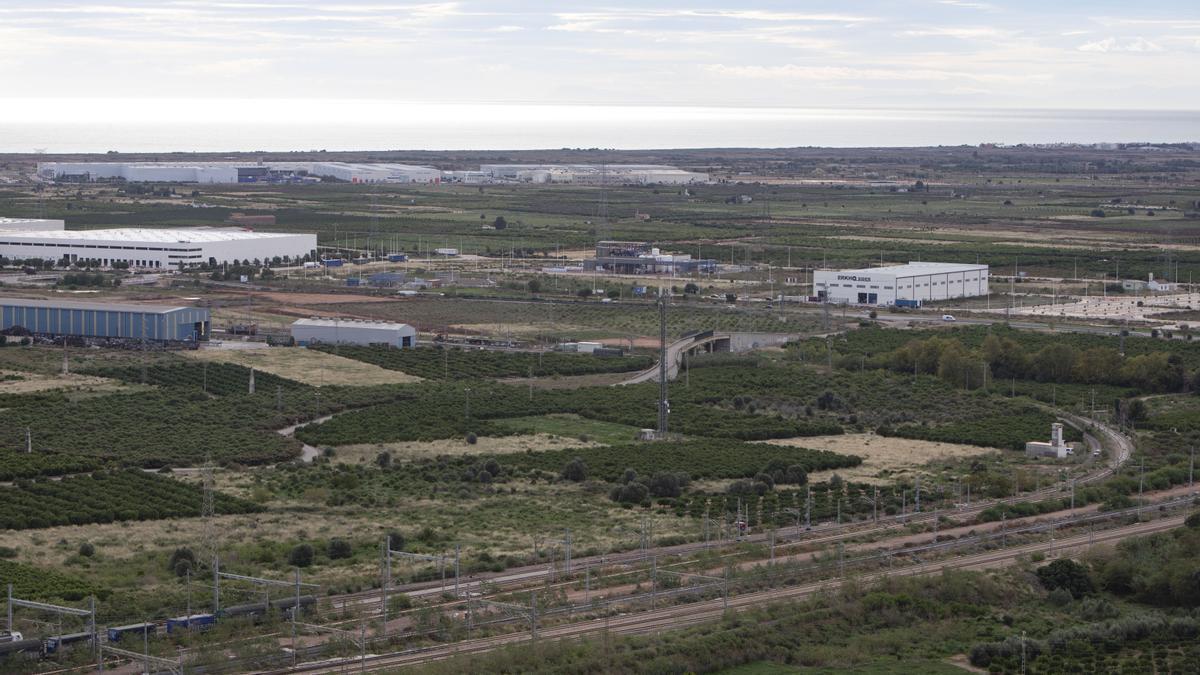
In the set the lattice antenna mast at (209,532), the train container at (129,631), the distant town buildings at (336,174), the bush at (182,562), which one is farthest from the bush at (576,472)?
the distant town buildings at (336,174)

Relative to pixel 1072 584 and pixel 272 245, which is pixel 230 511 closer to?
pixel 1072 584

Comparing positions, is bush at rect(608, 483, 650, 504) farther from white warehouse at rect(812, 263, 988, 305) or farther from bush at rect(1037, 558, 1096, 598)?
white warehouse at rect(812, 263, 988, 305)

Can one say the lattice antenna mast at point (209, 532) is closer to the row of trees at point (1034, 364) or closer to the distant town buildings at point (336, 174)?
the row of trees at point (1034, 364)

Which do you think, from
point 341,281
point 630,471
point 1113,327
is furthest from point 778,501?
point 341,281

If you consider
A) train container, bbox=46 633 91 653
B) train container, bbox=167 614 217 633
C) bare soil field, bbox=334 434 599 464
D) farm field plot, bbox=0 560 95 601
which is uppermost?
train container, bbox=46 633 91 653

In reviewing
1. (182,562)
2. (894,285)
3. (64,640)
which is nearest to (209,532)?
(182,562)

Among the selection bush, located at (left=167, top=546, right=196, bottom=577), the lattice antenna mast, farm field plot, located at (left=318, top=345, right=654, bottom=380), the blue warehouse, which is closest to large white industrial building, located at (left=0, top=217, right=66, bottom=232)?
the blue warehouse

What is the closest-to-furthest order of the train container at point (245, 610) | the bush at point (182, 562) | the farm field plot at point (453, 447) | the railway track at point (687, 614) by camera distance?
the railway track at point (687, 614) → the train container at point (245, 610) → the bush at point (182, 562) → the farm field plot at point (453, 447)
